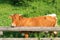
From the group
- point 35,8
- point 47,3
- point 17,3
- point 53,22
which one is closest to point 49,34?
point 53,22

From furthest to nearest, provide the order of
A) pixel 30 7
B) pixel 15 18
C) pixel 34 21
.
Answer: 1. pixel 30 7
2. pixel 34 21
3. pixel 15 18

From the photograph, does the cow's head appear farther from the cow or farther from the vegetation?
the vegetation

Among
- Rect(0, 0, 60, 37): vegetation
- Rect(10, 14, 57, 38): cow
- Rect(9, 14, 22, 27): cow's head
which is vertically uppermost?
Rect(9, 14, 22, 27): cow's head

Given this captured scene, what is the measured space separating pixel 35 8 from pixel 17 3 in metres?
2.13

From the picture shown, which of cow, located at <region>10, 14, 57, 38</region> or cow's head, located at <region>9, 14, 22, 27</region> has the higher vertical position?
cow's head, located at <region>9, 14, 22, 27</region>

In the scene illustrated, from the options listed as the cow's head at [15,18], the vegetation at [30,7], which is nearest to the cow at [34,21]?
the cow's head at [15,18]

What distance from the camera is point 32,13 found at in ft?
43.5

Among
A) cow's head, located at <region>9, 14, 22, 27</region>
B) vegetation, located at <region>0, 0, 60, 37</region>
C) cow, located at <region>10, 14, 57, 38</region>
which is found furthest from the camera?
vegetation, located at <region>0, 0, 60, 37</region>

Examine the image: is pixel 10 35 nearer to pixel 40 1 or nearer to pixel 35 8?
pixel 35 8

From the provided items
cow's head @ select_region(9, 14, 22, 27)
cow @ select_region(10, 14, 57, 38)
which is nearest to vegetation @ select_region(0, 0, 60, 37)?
cow @ select_region(10, 14, 57, 38)

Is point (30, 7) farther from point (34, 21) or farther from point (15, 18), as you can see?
point (15, 18)

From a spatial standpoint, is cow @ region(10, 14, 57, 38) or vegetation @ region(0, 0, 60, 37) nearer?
cow @ region(10, 14, 57, 38)

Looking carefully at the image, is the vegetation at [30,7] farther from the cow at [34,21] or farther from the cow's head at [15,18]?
the cow's head at [15,18]

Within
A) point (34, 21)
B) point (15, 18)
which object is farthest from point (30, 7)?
point (15, 18)
